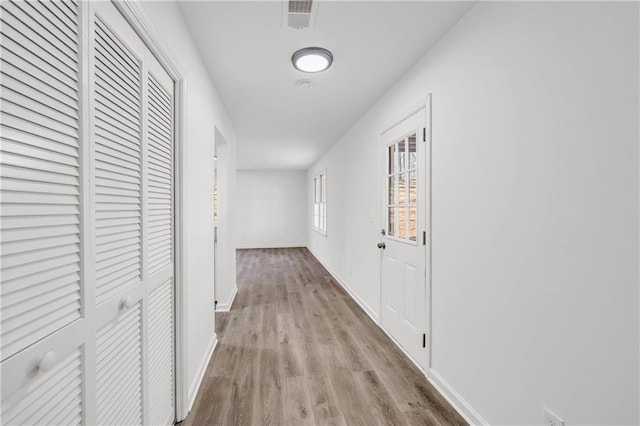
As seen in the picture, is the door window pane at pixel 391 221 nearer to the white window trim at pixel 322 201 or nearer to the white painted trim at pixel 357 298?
the white painted trim at pixel 357 298

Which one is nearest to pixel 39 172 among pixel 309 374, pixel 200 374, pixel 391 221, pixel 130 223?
pixel 130 223

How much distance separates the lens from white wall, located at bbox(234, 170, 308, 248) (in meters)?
9.47

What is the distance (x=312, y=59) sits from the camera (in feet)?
7.66

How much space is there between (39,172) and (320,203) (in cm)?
676

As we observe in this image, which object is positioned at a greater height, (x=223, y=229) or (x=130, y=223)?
(x=130, y=223)

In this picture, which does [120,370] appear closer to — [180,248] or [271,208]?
[180,248]

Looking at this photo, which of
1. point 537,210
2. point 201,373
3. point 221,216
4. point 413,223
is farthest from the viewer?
point 221,216

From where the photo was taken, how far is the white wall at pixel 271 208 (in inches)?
373

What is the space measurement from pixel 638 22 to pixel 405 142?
5.76ft

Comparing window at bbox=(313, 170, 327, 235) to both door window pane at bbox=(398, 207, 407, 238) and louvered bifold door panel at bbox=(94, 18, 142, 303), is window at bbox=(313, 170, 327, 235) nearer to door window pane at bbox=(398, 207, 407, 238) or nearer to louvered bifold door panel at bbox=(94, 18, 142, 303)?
door window pane at bbox=(398, 207, 407, 238)

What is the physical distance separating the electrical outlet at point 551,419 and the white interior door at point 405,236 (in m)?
0.99

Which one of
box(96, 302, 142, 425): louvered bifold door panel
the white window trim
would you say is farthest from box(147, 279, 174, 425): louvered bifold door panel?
the white window trim

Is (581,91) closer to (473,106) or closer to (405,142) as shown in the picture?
(473,106)

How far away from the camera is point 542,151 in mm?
1391
